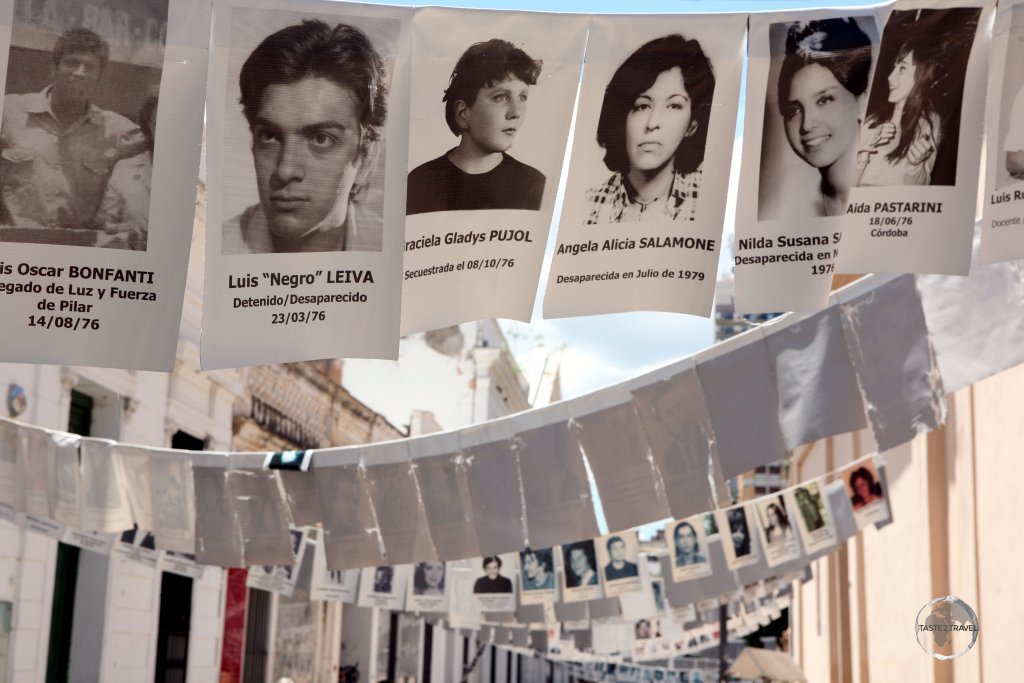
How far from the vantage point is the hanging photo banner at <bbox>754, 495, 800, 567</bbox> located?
14.2 meters

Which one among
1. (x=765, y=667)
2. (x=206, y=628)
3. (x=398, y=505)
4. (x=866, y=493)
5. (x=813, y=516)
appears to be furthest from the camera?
(x=765, y=667)

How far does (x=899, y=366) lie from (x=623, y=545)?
734 cm

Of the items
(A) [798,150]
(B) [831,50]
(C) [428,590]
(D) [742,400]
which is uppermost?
(B) [831,50]

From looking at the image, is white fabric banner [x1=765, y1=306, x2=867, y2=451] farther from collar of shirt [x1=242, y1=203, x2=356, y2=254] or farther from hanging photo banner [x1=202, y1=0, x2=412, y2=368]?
collar of shirt [x1=242, y1=203, x2=356, y2=254]

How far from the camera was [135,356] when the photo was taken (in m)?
5.08

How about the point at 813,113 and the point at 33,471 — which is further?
the point at 33,471

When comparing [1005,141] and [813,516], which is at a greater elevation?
[1005,141]

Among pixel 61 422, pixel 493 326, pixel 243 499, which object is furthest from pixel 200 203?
pixel 493 326

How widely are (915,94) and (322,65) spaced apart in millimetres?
2552

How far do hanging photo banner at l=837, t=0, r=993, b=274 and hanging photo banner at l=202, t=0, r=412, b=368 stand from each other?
2036 millimetres

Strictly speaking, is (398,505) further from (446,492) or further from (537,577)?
(537,577)

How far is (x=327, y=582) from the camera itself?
49.6ft

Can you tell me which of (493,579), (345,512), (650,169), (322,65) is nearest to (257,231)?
(322,65)

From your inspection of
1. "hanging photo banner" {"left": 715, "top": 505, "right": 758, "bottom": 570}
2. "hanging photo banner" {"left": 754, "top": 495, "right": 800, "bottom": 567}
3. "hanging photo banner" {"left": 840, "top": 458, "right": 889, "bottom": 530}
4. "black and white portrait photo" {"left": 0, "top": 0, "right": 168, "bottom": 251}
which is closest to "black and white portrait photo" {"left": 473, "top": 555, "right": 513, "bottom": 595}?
"hanging photo banner" {"left": 715, "top": 505, "right": 758, "bottom": 570}
